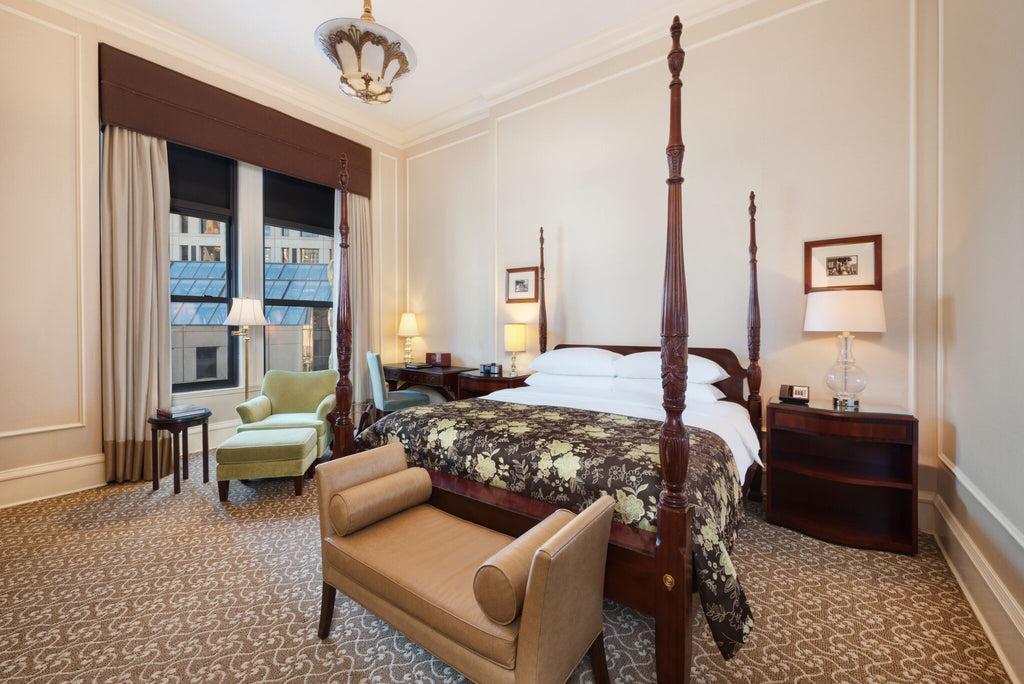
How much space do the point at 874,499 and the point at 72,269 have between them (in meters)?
5.96

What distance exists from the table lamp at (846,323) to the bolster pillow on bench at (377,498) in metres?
2.49

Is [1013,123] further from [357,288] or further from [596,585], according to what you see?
[357,288]

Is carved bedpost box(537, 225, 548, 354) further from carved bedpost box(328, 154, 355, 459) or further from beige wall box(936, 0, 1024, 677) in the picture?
beige wall box(936, 0, 1024, 677)

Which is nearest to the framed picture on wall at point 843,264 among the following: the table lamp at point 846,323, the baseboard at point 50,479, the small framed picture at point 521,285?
the table lamp at point 846,323

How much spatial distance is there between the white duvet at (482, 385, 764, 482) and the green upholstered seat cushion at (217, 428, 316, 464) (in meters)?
1.49

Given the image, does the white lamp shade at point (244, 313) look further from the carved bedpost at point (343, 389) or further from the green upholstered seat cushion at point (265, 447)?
the carved bedpost at point (343, 389)

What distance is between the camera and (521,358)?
452 centimetres

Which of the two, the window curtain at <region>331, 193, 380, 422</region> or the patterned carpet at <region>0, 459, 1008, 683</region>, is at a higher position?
the window curtain at <region>331, 193, 380, 422</region>

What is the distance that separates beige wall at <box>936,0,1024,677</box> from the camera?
5.47 feet

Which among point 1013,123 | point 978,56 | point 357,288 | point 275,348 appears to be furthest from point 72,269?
point 978,56

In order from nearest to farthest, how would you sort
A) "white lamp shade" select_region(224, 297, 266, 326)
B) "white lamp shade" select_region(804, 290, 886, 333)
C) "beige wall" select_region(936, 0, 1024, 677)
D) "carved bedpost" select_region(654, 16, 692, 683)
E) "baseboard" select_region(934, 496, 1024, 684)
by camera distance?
1. "carved bedpost" select_region(654, 16, 692, 683)
2. "baseboard" select_region(934, 496, 1024, 684)
3. "beige wall" select_region(936, 0, 1024, 677)
4. "white lamp shade" select_region(804, 290, 886, 333)
5. "white lamp shade" select_region(224, 297, 266, 326)

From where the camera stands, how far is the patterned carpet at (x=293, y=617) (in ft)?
5.26

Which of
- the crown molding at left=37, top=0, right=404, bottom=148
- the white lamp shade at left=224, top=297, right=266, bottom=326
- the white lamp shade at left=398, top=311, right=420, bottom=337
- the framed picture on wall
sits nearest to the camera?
the framed picture on wall

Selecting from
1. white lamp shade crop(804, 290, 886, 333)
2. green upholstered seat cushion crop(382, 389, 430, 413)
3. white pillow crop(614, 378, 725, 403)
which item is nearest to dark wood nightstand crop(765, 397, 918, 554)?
A: white pillow crop(614, 378, 725, 403)
